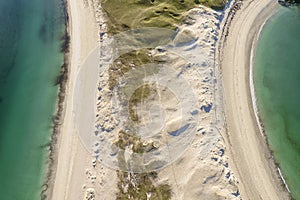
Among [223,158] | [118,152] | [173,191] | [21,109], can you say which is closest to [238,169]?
[223,158]

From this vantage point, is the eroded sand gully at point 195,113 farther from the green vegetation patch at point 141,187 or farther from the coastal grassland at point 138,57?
the coastal grassland at point 138,57

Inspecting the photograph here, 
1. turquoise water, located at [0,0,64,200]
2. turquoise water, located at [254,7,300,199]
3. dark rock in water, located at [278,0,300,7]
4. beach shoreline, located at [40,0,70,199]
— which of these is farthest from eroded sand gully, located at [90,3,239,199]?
dark rock in water, located at [278,0,300,7]

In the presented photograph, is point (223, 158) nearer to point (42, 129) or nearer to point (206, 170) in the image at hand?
point (206, 170)

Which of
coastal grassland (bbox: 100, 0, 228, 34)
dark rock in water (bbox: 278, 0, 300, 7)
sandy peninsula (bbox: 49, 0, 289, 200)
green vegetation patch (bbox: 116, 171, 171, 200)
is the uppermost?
dark rock in water (bbox: 278, 0, 300, 7)

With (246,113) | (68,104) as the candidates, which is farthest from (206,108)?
(68,104)

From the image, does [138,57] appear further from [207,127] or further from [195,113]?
[207,127]

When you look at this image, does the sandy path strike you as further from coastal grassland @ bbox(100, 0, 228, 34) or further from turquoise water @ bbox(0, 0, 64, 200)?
turquoise water @ bbox(0, 0, 64, 200)
